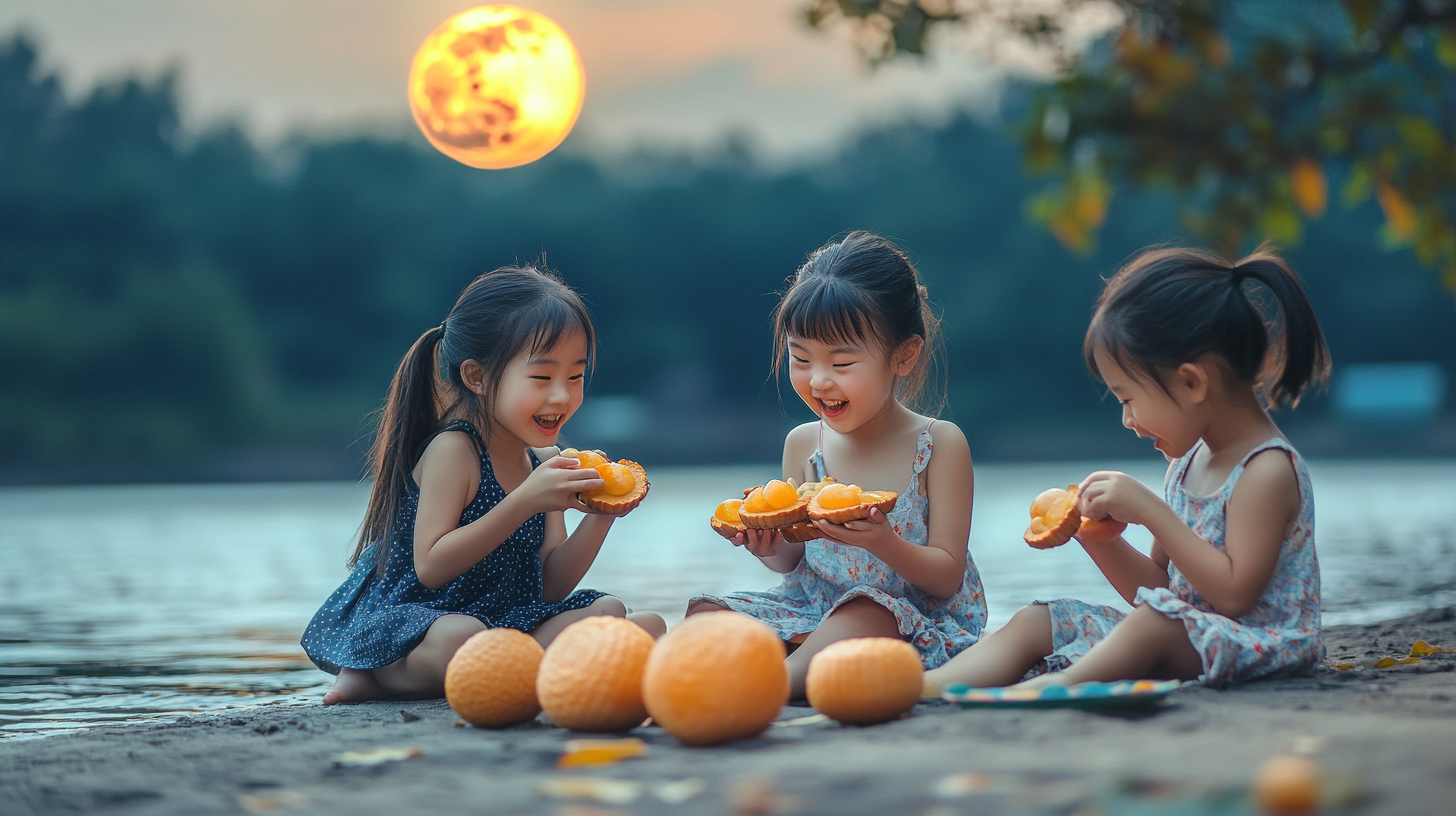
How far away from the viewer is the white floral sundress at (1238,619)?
351 centimetres

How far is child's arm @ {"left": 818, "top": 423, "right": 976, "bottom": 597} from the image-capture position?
376cm

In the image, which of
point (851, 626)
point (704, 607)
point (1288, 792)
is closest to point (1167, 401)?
point (851, 626)

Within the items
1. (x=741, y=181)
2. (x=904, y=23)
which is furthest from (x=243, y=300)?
(x=904, y=23)

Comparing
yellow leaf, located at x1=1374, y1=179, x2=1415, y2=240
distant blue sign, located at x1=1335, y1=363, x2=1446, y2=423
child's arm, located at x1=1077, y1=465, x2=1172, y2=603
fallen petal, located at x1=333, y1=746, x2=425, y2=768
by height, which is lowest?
fallen petal, located at x1=333, y1=746, x2=425, y2=768

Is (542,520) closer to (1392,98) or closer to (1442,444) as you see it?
(1392,98)

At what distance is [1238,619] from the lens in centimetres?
371

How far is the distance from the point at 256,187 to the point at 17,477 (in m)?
16.5

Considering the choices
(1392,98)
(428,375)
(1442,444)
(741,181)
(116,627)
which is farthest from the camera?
(741,181)

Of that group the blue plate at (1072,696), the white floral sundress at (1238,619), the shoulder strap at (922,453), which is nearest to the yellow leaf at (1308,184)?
the white floral sundress at (1238,619)

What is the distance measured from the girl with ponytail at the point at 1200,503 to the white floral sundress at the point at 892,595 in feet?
1.08

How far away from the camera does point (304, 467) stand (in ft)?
124

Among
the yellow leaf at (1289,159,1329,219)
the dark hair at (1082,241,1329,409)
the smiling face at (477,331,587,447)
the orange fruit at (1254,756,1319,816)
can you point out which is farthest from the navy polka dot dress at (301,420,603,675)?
the yellow leaf at (1289,159,1329,219)

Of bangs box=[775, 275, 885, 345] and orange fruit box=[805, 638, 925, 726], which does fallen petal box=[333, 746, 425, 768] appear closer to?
orange fruit box=[805, 638, 925, 726]

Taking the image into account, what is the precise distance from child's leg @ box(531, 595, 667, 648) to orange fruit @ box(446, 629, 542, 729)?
2.47 feet
